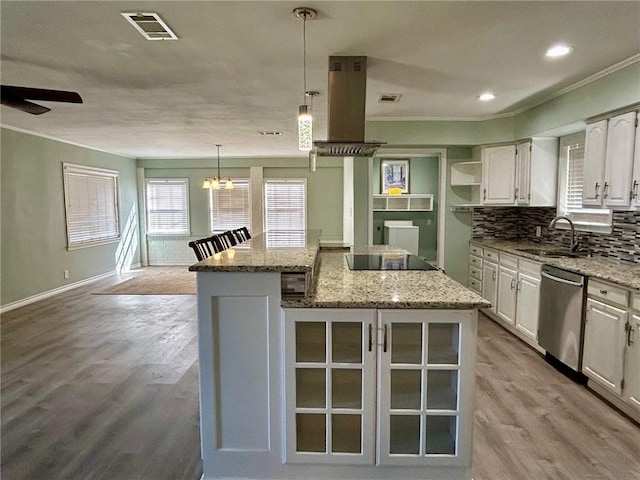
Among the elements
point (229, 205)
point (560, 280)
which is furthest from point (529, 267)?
point (229, 205)

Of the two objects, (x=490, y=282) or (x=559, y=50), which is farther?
(x=490, y=282)

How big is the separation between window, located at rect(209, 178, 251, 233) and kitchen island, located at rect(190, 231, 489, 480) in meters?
6.80

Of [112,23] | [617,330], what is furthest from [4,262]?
[617,330]

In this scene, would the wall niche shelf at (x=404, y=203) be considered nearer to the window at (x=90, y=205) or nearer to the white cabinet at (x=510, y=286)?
the white cabinet at (x=510, y=286)

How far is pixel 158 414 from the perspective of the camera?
8.35 feet

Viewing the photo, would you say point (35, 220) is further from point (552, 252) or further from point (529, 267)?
point (552, 252)

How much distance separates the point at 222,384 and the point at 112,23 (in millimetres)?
2070

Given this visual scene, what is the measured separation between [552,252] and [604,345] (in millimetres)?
1340

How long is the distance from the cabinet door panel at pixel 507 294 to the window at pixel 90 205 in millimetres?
6280

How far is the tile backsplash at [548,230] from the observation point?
321 centimetres

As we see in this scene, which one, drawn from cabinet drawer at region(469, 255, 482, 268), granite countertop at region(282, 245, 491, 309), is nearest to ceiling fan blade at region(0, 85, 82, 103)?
granite countertop at region(282, 245, 491, 309)

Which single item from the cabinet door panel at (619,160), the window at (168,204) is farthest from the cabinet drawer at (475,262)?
the window at (168,204)

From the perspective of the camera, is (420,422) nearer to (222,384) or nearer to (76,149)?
(222,384)

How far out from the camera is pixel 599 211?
11.6 ft
